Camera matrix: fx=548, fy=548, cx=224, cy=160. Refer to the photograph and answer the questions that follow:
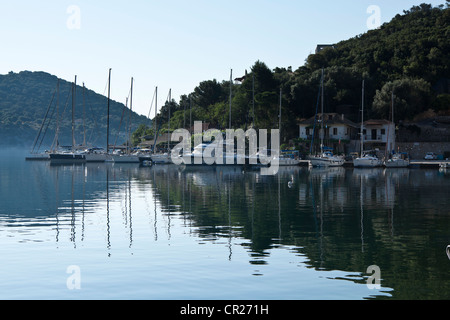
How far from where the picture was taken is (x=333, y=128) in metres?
107

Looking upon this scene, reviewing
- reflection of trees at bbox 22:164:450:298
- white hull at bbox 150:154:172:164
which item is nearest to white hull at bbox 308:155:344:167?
white hull at bbox 150:154:172:164

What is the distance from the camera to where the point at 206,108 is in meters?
160

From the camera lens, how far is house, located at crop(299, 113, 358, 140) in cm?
10631

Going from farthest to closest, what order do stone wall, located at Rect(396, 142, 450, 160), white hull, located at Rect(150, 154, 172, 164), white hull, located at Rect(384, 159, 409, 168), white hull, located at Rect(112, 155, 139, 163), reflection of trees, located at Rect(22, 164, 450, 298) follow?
white hull, located at Rect(112, 155, 139, 163) → white hull, located at Rect(150, 154, 172, 164) → stone wall, located at Rect(396, 142, 450, 160) → white hull, located at Rect(384, 159, 409, 168) → reflection of trees, located at Rect(22, 164, 450, 298)

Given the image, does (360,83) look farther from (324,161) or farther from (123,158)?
(123,158)

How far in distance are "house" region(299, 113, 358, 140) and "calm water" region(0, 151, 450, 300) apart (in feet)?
208

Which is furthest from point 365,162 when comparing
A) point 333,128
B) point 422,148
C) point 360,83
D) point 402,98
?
point 360,83

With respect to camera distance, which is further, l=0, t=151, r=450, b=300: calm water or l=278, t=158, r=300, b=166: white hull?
l=278, t=158, r=300, b=166: white hull

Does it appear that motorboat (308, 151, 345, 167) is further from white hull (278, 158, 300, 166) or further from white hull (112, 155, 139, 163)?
white hull (112, 155, 139, 163)

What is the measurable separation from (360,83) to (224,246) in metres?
100.0

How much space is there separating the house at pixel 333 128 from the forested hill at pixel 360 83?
3171mm

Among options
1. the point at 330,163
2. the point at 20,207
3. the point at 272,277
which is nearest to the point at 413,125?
the point at 330,163

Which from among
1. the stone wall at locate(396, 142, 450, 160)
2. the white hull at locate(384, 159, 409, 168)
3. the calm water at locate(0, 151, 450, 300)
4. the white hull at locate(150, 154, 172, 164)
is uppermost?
the stone wall at locate(396, 142, 450, 160)

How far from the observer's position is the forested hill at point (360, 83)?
4252 inches
